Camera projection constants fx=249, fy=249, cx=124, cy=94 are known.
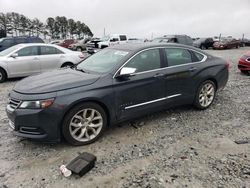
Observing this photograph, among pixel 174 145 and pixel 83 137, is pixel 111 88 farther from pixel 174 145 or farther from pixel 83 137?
pixel 174 145

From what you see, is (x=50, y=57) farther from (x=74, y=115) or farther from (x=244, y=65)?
(x=244, y=65)

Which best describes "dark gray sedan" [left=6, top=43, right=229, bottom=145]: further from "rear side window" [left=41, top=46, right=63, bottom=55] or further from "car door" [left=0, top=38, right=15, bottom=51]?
"car door" [left=0, top=38, right=15, bottom=51]

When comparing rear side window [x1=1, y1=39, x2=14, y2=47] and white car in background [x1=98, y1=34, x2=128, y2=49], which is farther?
white car in background [x1=98, y1=34, x2=128, y2=49]

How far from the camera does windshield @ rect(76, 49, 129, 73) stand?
4.35m

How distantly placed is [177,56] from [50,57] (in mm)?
6008

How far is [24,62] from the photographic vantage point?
905cm

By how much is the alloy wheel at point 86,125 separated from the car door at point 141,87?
40 centimetres

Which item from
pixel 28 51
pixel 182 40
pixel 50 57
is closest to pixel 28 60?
pixel 28 51

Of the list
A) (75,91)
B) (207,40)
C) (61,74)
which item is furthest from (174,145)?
(207,40)

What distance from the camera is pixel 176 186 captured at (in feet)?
9.75

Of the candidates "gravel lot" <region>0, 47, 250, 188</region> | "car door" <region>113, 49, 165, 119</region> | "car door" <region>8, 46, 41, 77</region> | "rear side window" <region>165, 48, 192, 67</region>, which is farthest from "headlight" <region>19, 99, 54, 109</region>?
"car door" <region>8, 46, 41, 77</region>

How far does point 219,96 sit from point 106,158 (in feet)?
13.6

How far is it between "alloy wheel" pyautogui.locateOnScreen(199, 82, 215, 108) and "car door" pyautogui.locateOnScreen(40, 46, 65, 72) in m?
6.15

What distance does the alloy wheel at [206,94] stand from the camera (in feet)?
17.9
